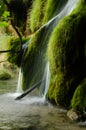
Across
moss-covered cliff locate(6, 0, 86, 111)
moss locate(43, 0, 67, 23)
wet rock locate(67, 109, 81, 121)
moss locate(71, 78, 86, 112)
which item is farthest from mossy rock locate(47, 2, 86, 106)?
moss locate(43, 0, 67, 23)

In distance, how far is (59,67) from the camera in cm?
835

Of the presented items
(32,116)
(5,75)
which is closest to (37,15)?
(5,75)

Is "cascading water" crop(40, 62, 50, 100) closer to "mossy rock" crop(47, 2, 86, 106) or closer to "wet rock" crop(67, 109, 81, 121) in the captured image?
"mossy rock" crop(47, 2, 86, 106)

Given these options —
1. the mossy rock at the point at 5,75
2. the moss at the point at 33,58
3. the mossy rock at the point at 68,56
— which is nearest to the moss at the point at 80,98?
the mossy rock at the point at 68,56

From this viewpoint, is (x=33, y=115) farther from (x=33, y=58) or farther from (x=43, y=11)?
(x=43, y=11)

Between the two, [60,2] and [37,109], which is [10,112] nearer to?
[37,109]

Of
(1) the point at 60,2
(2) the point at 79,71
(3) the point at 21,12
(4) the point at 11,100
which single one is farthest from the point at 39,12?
(2) the point at 79,71

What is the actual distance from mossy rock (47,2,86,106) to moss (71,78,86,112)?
0.38m

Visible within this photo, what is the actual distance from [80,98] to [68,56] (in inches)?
42.5

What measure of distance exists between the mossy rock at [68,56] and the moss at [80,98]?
1.25 feet

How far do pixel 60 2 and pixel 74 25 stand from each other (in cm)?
458

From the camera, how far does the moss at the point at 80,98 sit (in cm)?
743

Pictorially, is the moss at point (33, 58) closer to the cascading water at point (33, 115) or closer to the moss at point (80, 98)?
the cascading water at point (33, 115)

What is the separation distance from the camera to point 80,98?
757cm
